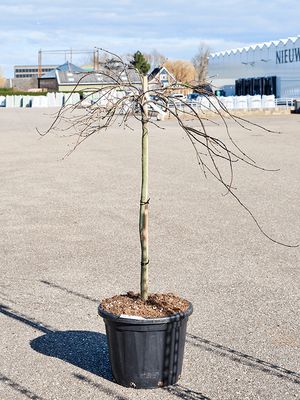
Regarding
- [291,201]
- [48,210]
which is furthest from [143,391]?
[291,201]

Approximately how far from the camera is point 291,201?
1416 centimetres

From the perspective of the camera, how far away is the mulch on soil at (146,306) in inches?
215

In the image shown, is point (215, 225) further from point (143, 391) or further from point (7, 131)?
point (7, 131)

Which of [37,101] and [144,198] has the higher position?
[37,101]

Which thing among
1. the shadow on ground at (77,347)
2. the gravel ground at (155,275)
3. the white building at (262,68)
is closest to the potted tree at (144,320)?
the gravel ground at (155,275)

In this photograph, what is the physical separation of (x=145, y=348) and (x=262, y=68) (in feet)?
215

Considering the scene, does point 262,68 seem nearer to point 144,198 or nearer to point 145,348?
point 144,198

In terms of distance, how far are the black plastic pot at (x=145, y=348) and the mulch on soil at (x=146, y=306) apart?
0.11 meters

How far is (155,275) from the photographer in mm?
8883

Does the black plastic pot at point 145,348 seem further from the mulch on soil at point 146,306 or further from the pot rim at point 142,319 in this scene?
the mulch on soil at point 146,306

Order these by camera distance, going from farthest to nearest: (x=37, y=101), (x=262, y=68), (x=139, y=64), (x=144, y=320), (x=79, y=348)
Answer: (x=37, y=101)
(x=262, y=68)
(x=79, y=348)
(x=139, y=64)
(x=144, y=320)

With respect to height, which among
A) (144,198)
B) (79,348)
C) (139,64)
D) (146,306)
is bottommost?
(79,348)

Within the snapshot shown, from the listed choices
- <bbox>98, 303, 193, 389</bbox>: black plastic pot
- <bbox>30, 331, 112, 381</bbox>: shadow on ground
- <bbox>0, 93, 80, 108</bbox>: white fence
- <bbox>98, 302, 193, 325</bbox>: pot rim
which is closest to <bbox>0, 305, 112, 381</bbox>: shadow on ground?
<bbox>30, 331, 112, 381</bbox>: shadow on ground

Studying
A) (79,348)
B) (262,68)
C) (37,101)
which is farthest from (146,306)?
(37,101)
